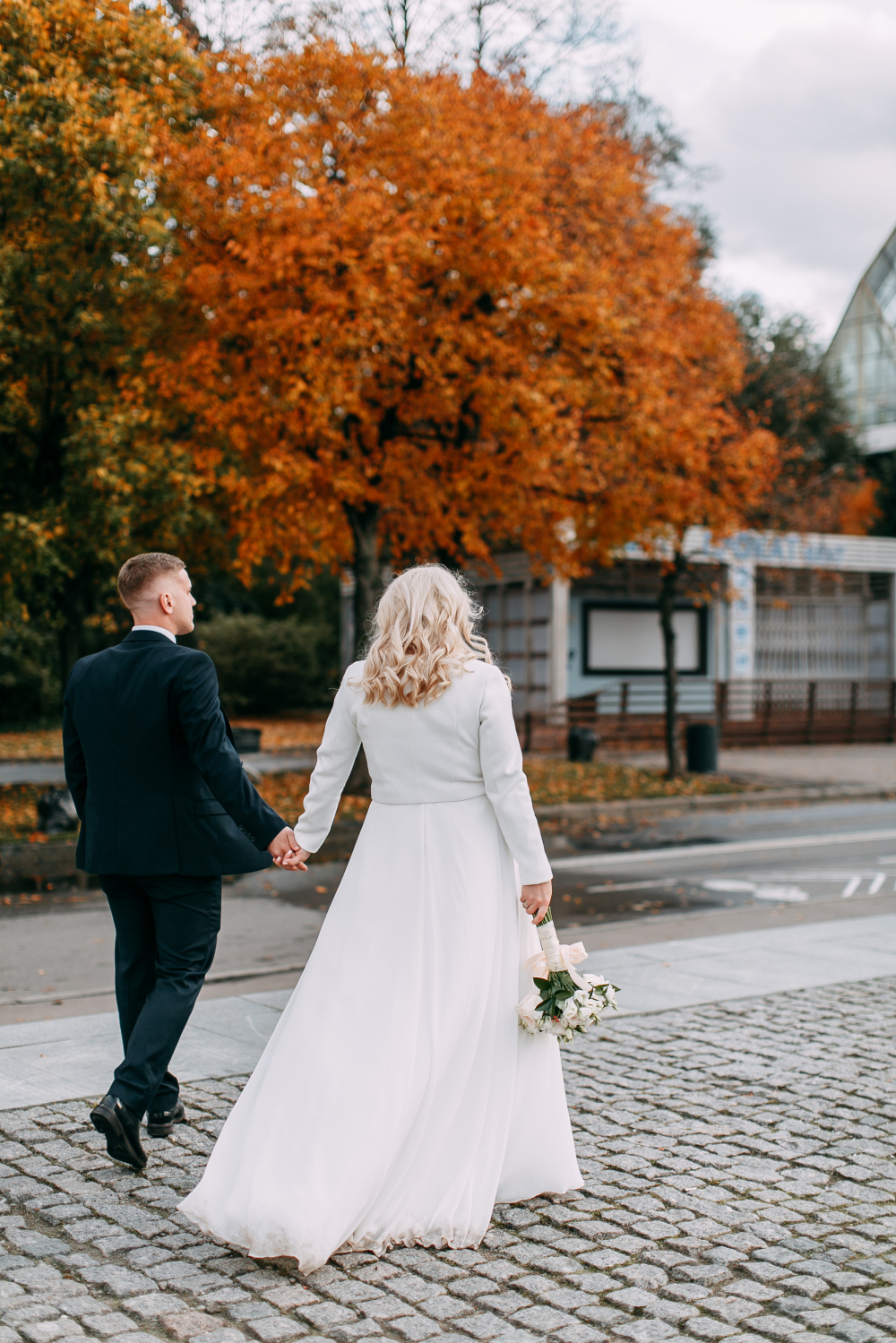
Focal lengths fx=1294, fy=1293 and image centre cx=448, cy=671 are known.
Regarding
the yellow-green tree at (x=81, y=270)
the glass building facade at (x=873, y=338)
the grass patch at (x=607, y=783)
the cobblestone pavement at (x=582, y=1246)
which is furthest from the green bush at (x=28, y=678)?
the glass building facade at (x=873, y=338)

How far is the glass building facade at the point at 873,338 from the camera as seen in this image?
58.2m

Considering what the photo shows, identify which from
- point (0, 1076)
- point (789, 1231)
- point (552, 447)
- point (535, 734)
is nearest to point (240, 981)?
point (0, 1076)

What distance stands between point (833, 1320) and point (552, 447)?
1200cm

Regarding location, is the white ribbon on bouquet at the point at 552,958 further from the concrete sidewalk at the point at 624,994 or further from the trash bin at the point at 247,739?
the trash bin at the point at 247,739

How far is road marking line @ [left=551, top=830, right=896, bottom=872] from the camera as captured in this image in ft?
38.5

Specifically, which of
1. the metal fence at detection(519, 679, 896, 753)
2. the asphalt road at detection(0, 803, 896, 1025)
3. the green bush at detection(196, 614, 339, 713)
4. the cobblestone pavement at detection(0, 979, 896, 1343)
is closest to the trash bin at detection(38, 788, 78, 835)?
the asphalt road at detection(0, 803, 896, 1025)

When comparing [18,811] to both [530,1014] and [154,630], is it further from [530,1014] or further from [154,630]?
[530,1014]

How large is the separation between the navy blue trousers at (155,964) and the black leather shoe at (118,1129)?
0.03 meters

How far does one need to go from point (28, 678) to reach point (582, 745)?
14875mm

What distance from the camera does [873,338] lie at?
196 feet

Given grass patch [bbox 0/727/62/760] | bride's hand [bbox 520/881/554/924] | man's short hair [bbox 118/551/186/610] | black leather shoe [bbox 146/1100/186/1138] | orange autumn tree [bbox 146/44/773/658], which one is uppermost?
orange autumn tree [bbox 146/44/773/658]

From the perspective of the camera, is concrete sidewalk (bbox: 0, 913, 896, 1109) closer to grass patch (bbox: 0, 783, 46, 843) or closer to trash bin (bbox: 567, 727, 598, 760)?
grass patch (bbox: 0, 783, 46, 843)

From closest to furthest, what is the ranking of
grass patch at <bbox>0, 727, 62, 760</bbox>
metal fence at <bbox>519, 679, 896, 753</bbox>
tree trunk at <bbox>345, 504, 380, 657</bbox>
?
tree trunk at <bbox>345, 504, 380, 657</bbox>
grass patch at <bbox>0, 727, 62, 760</bbox>
metal fence at <bbox>519, 679, 896, 753</bbox>

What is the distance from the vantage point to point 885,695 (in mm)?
29625
